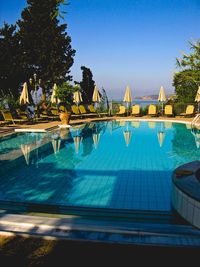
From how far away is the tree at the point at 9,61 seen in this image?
21234mm

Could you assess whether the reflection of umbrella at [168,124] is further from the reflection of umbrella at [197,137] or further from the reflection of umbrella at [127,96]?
the reflection of umbrella at [127,96]

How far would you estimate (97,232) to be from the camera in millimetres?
3256

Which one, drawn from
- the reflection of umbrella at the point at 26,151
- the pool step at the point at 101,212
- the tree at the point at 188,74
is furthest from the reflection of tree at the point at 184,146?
the tree at the point at 188,74

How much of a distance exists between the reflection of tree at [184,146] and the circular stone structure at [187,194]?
11.5 ft

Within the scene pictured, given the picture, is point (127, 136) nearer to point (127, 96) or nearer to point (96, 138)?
point (96, 138)

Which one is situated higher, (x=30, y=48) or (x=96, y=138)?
(x=30, y=48)

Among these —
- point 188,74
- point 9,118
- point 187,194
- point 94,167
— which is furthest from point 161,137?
point 188,74

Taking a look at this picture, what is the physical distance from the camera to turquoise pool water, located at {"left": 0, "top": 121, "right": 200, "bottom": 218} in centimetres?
522

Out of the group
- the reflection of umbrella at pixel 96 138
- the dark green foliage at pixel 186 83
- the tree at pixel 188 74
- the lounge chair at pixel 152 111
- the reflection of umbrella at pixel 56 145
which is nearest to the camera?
the reflection of umbrella at pixel 56 145

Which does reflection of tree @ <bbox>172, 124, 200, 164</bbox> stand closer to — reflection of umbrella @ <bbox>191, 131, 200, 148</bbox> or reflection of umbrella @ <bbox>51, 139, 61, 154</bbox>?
reflection of umbrella @ <bbox>191, 131, 200, 148</bbox>

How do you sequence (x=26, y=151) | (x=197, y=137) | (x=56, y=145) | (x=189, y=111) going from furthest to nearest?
(x=189, y=111)
(x=197, y=137)
(x=56, y=145)
(x=26, y=151)

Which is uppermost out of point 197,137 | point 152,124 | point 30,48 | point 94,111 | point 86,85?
point 30,48

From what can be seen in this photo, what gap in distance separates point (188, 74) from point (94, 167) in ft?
75.7

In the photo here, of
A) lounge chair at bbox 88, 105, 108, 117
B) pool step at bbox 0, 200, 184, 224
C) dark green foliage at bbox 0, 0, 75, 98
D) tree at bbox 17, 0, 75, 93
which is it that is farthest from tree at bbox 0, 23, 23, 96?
pool step at bbox 0, 200, 184, 224
